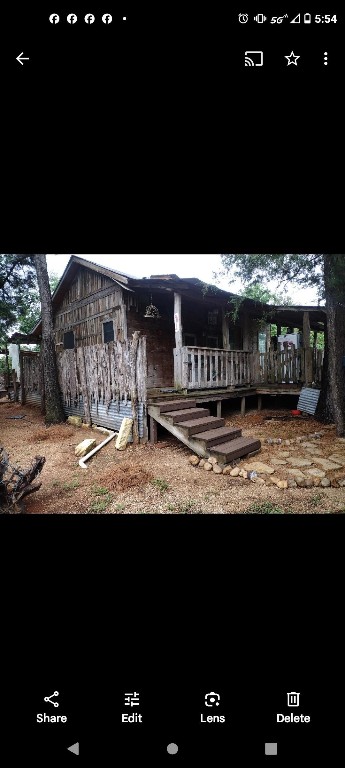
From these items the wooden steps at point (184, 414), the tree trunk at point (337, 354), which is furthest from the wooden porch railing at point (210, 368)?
the tree trunk at point (337, 354)

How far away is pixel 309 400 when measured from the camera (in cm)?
798

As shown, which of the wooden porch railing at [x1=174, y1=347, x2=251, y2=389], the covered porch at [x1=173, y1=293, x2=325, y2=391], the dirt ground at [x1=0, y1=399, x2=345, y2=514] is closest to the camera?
the dirt ground at [x1=0, y1=399, x2=345, y2=514]

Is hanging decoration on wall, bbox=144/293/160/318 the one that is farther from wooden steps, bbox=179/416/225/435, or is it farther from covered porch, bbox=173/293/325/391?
wooden steps, bbox=179/416/225/435

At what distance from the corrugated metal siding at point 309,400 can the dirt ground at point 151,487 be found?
155 cm

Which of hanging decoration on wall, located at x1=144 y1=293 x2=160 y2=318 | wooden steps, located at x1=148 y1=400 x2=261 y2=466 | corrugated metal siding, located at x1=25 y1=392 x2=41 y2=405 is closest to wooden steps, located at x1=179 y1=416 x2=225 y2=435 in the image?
wooden steps, located at x1=148 y1=400 x2=261 y2=466

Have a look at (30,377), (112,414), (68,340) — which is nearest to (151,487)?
(112,414)

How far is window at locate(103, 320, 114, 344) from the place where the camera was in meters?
9.47

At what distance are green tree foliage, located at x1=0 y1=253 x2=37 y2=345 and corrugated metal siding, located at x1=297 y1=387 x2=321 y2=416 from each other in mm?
8668
